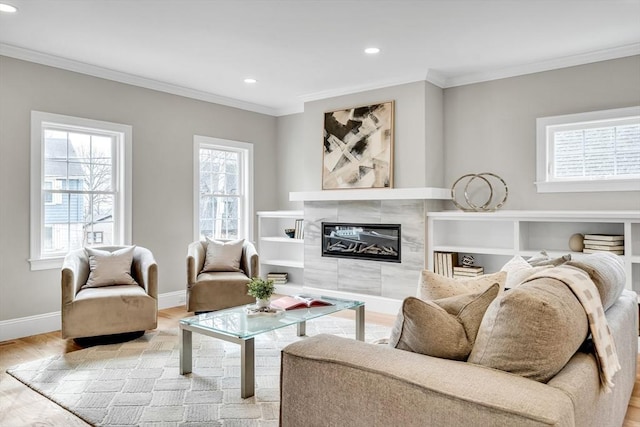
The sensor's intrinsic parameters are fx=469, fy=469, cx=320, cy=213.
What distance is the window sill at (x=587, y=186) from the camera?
4.12 metres

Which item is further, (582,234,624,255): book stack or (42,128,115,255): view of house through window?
(42,128,115,255): view of house through window

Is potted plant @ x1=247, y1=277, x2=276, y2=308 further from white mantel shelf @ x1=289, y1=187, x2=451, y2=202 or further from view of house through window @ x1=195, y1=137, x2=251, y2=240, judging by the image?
view of house through window @ x1=195, y1=137, x2=251, y2=240

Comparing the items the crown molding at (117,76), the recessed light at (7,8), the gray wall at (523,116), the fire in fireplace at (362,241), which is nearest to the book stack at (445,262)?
the fire in fireplace at (362,241)

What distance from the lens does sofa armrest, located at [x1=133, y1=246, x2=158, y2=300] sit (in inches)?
163

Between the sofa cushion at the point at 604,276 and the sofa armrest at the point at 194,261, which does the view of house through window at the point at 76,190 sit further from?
the sofa cushion at the point at 604,276

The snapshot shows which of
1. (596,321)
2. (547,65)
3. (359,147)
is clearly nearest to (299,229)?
(359,147)

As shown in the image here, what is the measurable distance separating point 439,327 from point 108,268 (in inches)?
137

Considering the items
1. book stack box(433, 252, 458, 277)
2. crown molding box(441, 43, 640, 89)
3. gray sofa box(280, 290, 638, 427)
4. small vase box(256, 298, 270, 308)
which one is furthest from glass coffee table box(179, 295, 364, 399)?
crown molding box(441, 43, 640, 89)

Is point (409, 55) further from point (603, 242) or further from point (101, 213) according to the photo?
point (101, 213)

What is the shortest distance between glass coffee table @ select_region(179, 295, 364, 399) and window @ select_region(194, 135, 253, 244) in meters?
2.53

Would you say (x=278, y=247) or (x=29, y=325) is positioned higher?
(x=278, y=247)

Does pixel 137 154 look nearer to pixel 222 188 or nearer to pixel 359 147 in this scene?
pixel 222 188

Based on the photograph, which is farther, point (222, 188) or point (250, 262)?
point (222, 188)

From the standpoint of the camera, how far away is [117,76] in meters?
4.87
